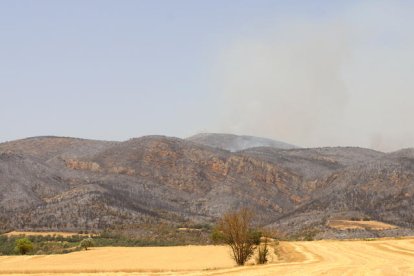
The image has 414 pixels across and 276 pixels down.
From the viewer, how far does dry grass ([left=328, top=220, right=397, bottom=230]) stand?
11705cm

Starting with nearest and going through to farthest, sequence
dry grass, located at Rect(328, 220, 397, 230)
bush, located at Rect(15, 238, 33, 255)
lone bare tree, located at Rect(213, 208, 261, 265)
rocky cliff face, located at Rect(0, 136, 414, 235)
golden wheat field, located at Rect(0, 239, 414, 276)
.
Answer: golden wheat field, located at Rect(0, 239, 414, 276), lone bare tree, located at Rect(213, 208, 261, 265), bush, located at Rect(15, 238, 33, 255), dry grass, located at Rect(328, 220, 397, 230), rocky cliff face, located at Rect(0, 136, 414, 235)

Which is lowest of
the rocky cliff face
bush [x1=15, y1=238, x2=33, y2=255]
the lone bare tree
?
bush [x1=15, y1=238, x2=33, y2=255]

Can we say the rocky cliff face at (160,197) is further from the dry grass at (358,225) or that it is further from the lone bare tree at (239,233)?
the lone bare tree at (239,233)

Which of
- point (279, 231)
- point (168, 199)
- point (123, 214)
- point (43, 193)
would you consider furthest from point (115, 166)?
point (279, 231)

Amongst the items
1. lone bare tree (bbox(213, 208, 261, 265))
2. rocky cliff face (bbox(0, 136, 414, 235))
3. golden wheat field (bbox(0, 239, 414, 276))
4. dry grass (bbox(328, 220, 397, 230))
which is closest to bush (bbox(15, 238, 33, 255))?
golden wheat field (bbox(0, 239, 414, 276))

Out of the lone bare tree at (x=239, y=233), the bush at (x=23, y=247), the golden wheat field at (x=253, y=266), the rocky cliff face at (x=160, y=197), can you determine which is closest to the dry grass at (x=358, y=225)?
the rocky cliff face at (x=160, y=197)

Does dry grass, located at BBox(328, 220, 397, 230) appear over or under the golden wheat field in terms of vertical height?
over

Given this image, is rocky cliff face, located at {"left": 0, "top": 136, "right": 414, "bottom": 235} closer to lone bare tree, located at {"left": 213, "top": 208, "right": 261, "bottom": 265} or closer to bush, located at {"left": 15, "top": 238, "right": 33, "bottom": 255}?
bush, located at {"left": 15, "top": 238, "right": 33, "bottom": 255}

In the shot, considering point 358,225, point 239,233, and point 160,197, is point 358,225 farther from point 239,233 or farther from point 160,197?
point 239,233

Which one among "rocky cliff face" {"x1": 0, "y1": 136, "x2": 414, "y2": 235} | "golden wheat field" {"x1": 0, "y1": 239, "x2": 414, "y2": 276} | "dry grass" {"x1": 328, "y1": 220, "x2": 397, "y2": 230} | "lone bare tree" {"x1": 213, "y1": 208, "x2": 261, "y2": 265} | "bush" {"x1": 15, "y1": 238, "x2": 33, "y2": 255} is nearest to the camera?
"golden wheat field" {"x1": 0, "y1": 239, "x2": 414, "y2": 276}

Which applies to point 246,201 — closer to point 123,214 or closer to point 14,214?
point 123,214

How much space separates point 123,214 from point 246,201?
5739 cm

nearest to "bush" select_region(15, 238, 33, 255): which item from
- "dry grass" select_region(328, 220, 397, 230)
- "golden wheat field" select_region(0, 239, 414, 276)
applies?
"golden wheat field" select_region(0, 239, 414, 276)

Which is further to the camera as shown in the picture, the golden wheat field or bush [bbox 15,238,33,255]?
bush [bbox 15,238,33,255]
